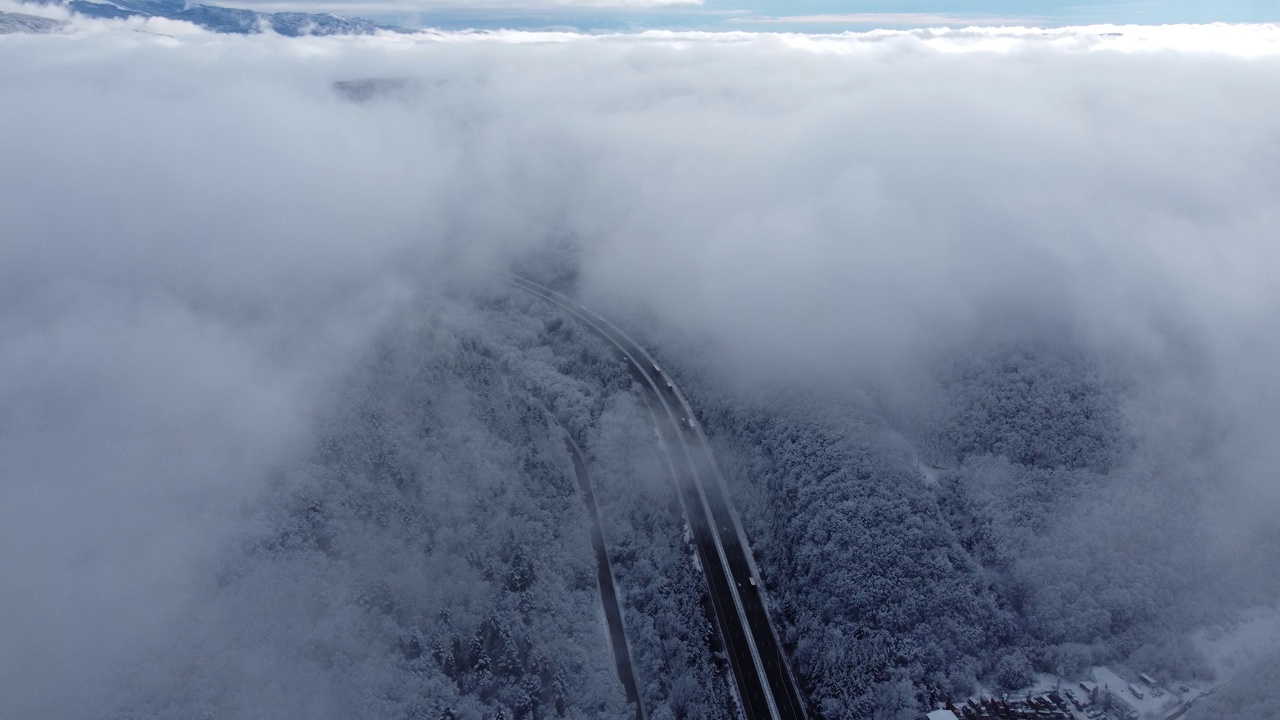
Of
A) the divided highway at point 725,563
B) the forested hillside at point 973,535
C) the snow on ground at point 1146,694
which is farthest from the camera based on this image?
the divided highway at point 725,563

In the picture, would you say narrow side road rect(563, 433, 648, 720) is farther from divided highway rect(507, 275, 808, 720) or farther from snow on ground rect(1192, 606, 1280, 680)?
snow on ground rect(1192, 606, 1280, 680)

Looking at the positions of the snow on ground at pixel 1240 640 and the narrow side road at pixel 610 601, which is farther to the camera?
the narrow side road at pixel 610 601

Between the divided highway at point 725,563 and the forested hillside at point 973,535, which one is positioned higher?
the forested hillside at point 973,535

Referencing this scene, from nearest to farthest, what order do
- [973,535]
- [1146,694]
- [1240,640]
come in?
[1146,694] → [1240,640] → [973,535]

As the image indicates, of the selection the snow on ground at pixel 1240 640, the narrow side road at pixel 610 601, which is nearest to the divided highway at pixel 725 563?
the narrow side road at pixel 610 601

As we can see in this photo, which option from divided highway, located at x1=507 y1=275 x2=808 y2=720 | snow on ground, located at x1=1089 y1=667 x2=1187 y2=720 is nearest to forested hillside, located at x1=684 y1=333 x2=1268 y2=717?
snow on ground, located at x1=1089 y1=667 x2=1187 y2=720

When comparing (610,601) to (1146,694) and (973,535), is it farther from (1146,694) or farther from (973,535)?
(1146,694)

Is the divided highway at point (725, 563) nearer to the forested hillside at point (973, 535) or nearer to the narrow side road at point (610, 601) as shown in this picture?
the forested hillside at point (973, 535)

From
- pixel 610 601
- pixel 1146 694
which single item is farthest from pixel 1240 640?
pixel 610 601
